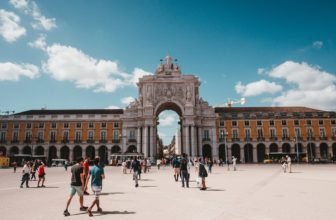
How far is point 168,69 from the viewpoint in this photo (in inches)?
3164

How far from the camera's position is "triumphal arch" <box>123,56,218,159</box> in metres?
72.4

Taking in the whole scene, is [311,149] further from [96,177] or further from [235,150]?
[96,177]

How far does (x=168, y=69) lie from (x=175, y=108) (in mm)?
10596

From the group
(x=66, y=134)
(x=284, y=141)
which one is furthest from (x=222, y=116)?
(x=66, y=134)

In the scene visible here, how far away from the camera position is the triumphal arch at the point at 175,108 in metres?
72.4

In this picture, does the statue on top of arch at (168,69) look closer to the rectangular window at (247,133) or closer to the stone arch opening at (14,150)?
the rectangular window at (247,133)

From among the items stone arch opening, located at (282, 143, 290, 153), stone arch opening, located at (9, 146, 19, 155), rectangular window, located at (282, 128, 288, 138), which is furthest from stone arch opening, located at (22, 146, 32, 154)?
rectangular window, located at (282, 128, 288, 138)

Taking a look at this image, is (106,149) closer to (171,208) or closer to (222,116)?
(222,116)

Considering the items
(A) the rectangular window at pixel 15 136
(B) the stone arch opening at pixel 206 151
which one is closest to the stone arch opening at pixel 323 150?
(B) the stone arch opening at pixel 206 151

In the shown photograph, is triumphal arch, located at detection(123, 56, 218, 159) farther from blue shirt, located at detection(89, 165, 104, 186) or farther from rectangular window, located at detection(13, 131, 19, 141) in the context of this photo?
blue shirt, located at detection(89, 165, 104, 186)

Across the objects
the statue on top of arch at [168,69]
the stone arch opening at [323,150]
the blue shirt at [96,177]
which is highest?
the statue on top of arch at [168,69]

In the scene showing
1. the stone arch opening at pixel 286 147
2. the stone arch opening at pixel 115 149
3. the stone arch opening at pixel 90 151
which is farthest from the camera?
the stone arch opening at pixel 286 147

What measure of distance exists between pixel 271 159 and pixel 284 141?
8.68 metres

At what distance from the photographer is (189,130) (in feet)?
239
